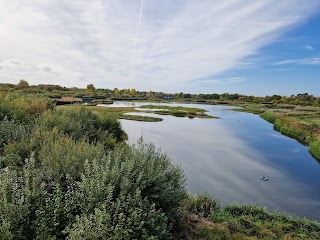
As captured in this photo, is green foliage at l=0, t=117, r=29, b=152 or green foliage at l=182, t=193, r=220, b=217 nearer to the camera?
green foliage at l=0, t=117, r=29, b=152

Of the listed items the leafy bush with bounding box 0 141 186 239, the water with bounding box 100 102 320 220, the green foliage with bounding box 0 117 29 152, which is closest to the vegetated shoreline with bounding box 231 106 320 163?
the water with bounding box 100 102 320 220

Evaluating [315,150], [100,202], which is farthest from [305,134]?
[100,202]

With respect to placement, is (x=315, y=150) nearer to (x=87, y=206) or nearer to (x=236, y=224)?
(x=236, y=224)

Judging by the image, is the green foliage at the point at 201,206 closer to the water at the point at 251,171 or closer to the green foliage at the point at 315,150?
the water at the point at 251,171

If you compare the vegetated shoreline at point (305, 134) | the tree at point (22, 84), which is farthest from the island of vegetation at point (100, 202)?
the tree at point (22, 84)

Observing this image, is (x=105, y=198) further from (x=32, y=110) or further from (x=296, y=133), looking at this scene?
(x=296, y=133)

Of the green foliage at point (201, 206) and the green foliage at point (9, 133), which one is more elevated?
the green foliage at point (9, 133)

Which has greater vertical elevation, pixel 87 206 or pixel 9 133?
pixel 9 133

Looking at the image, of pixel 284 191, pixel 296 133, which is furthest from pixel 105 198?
pixel 296 133

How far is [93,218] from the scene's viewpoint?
3.76m

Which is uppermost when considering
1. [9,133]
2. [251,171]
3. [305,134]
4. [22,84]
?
[22,84]

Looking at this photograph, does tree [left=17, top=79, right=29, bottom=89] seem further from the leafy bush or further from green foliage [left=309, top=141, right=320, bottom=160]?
the leafy bush

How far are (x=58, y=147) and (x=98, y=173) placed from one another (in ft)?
7.12

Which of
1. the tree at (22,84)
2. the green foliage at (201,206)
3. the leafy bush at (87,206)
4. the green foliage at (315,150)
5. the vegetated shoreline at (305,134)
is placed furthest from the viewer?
the tree at (22,84)
